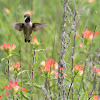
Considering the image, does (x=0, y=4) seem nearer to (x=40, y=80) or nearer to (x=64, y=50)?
(x=40, y=80)

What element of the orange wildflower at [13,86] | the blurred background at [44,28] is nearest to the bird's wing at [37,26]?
the blurred background at [44,28]

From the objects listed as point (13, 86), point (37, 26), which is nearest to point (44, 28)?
point (37, 26)

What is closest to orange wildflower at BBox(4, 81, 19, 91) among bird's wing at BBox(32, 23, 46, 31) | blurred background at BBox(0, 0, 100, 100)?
blurred background at BBox(0, 0, 100, 100)

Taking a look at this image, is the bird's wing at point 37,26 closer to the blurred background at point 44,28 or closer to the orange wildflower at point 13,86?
the blurred background at point 44,28

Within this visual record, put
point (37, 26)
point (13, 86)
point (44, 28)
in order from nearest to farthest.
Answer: point (13, 86) < point (37, 26) < point (44, 28)

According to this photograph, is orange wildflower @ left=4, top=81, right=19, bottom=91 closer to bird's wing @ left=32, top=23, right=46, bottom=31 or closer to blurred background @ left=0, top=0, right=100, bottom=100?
blurred background @ left=0, top=0, right=100, bottom=100

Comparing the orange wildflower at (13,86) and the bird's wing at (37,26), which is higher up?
the bird's wing at (37,26)

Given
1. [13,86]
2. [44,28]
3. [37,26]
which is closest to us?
[13,86]

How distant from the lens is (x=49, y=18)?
3348mm

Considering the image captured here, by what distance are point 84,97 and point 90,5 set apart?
2.30 m

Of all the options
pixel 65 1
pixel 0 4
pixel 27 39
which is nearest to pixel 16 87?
pixel 65 1

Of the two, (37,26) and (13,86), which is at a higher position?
(37,26)

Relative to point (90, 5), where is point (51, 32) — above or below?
below

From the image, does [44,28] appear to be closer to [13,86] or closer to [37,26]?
[37,26]
